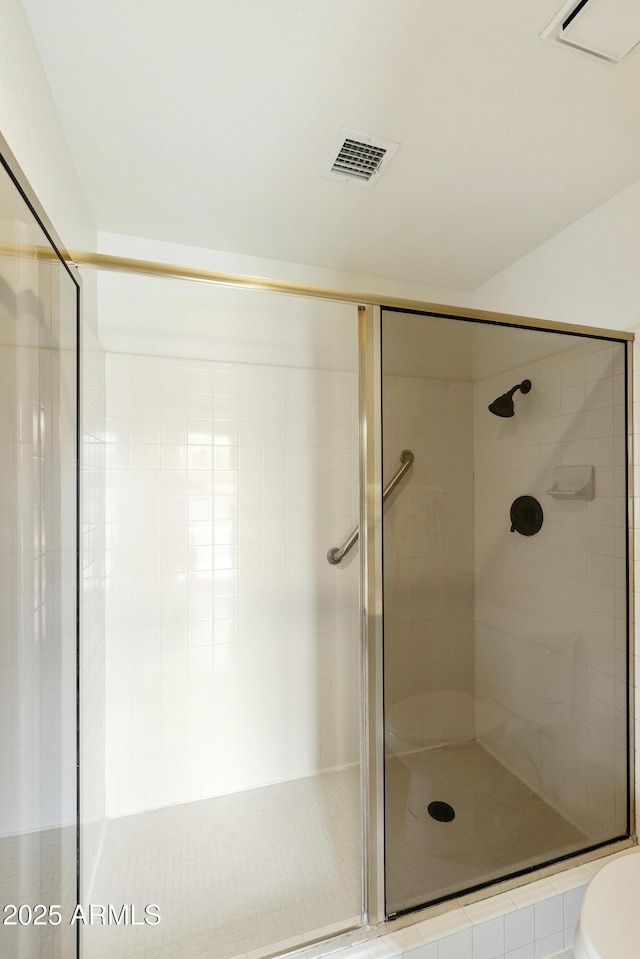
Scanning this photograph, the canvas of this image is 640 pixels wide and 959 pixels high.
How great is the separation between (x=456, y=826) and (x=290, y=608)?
0.92 metres

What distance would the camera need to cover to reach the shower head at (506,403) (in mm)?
1272

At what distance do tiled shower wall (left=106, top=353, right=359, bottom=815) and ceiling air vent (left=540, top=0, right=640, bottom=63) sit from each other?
118 centimetres

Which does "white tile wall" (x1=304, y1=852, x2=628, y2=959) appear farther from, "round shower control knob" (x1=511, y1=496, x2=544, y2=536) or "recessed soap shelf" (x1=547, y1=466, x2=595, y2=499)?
"recessed soap shelf" (x1=547, y1=466, x2=595, y2=499)

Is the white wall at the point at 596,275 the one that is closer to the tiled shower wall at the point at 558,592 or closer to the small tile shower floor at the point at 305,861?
the tiled shower wall at the point at 558,592

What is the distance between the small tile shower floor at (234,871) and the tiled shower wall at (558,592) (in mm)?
666

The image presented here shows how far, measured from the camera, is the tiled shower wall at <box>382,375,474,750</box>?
1.15 metres

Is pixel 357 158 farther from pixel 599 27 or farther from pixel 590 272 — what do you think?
pixel 590 272

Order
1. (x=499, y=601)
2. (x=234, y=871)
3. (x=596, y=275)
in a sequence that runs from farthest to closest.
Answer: (x=596, y=275) → (x=234, y=871) → (x=499, y=601)

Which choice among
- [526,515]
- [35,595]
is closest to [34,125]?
[35,595]

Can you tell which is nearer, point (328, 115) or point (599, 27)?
point (599, 27)

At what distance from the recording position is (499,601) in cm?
127


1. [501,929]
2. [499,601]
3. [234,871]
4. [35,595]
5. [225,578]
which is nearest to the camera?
[35,595]

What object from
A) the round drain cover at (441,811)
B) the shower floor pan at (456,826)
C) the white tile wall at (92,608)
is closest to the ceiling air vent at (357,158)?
the white tile wall at (92,608)

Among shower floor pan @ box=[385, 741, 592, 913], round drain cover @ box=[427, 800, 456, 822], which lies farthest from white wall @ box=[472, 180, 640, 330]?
A: round drain cover @ box=[427, 800, 456, 822]
